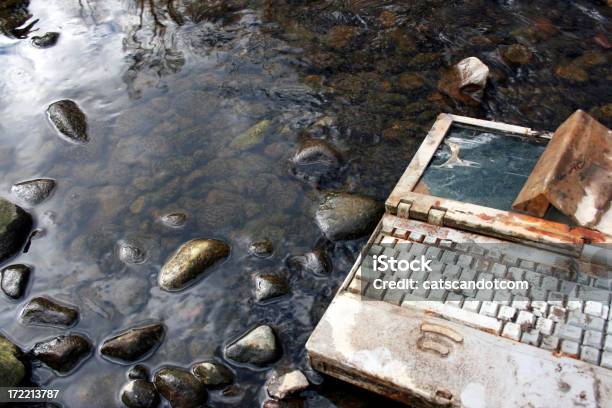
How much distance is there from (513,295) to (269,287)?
6.62 feet

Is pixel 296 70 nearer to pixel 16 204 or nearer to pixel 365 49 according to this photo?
pixel 365 49

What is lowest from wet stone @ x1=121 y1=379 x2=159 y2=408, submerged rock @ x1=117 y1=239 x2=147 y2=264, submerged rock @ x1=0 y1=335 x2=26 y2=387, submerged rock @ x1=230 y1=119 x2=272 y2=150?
wet stone @ x1=121 y1=379 x2=159 y2=408

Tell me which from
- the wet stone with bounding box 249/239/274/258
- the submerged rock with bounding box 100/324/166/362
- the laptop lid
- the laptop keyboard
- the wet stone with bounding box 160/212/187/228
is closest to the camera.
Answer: the laptop keyboard

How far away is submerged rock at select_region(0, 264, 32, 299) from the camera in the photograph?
531 centimetres

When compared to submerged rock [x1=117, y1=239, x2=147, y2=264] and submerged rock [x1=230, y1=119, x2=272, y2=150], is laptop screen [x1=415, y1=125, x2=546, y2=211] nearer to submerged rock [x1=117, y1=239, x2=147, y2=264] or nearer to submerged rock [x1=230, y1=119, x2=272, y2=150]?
submerged rock [x1=230, y1=119, x2=272, y2=150]

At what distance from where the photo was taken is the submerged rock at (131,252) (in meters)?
5.59

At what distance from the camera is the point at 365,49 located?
8.05 m

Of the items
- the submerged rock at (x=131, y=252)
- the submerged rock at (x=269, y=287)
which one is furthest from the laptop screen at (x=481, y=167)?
the submerged rock at (x=131, y=252)

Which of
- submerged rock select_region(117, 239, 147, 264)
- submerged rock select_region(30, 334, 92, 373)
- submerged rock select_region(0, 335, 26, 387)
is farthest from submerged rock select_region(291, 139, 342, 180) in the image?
submerged rock select_region(0, 335, 26, 387)

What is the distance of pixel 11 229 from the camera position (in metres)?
5.72

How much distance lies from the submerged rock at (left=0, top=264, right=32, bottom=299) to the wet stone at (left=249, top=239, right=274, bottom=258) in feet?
6.73

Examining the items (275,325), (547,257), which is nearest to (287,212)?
(275,325)

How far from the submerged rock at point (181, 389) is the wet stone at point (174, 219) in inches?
69.1

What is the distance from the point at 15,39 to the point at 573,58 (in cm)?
794
